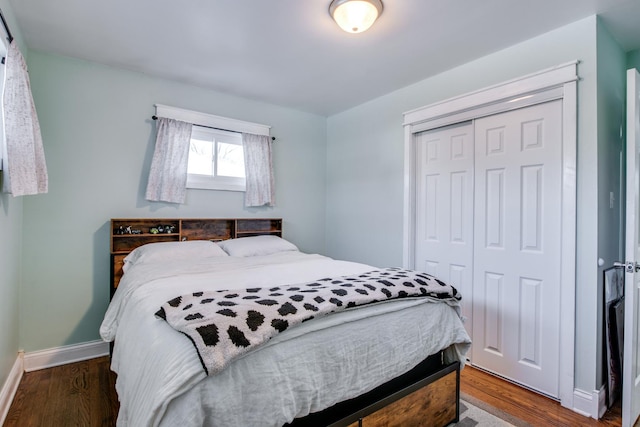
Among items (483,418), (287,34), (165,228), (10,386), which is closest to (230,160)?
(165,228)

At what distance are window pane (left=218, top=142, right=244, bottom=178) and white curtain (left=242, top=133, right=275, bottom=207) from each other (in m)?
0.08

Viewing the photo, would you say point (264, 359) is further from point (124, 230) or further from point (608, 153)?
point (608, 153)

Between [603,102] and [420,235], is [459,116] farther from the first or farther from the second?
[420,235]

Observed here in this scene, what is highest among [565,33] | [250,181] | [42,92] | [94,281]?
[565,33]

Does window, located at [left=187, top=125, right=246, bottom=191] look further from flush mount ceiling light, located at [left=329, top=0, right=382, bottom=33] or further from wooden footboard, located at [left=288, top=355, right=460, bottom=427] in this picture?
wooden footboard, located at [left=288, top=355, right=460, bottom=427]

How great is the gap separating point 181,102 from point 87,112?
77 centimetres

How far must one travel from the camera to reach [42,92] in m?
2.49

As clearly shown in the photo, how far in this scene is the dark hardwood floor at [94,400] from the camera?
1.87 meters

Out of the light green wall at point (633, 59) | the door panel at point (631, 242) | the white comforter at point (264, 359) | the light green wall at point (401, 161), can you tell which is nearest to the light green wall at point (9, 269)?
the white comforter at point (264, 359)

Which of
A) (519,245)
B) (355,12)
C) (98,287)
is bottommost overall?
(98,287)

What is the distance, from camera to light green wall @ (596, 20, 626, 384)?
1979 mm

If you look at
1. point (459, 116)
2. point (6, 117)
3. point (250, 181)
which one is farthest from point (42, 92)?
point (459, 116)

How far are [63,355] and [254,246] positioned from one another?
5.69ft

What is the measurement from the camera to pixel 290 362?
1.12 m
